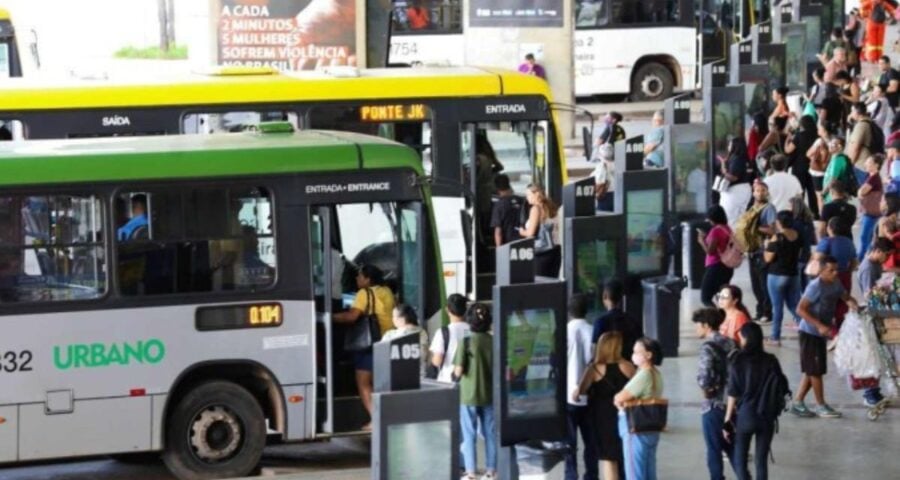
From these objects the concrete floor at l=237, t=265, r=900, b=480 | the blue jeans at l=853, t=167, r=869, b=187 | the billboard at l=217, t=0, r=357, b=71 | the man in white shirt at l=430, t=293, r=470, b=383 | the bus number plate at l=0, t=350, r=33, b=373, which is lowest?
the concrete floor at l=237, t=265, r=900, b=480

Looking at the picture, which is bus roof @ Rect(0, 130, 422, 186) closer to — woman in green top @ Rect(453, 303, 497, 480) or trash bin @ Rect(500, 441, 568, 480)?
woman in green top @ Rect(453, 303, 497, 480)

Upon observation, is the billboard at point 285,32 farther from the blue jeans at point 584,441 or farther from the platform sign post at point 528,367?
the platform sign post at point 528,367

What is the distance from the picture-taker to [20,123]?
64.9 ft

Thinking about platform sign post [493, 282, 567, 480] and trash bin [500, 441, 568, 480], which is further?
trash bin [500, 441, 568, 480]

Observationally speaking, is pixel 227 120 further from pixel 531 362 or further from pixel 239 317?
pixel 531 362

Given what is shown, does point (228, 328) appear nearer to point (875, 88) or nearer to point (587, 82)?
point (875, 88)

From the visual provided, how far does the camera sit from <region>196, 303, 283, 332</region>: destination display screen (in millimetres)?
15625

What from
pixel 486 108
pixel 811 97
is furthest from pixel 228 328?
pixel 811 97

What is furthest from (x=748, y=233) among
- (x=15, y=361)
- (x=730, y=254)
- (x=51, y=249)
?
(x=15, y=361)

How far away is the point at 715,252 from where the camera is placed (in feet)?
65.9

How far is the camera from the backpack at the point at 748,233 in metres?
20.4

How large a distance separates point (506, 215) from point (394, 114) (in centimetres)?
157

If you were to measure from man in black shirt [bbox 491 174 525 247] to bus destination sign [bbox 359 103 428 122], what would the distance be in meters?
1.07

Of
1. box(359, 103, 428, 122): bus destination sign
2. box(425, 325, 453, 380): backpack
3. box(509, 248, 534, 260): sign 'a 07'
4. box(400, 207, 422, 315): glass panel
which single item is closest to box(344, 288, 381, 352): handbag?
box(400, 207, 422, 315): glass panel
